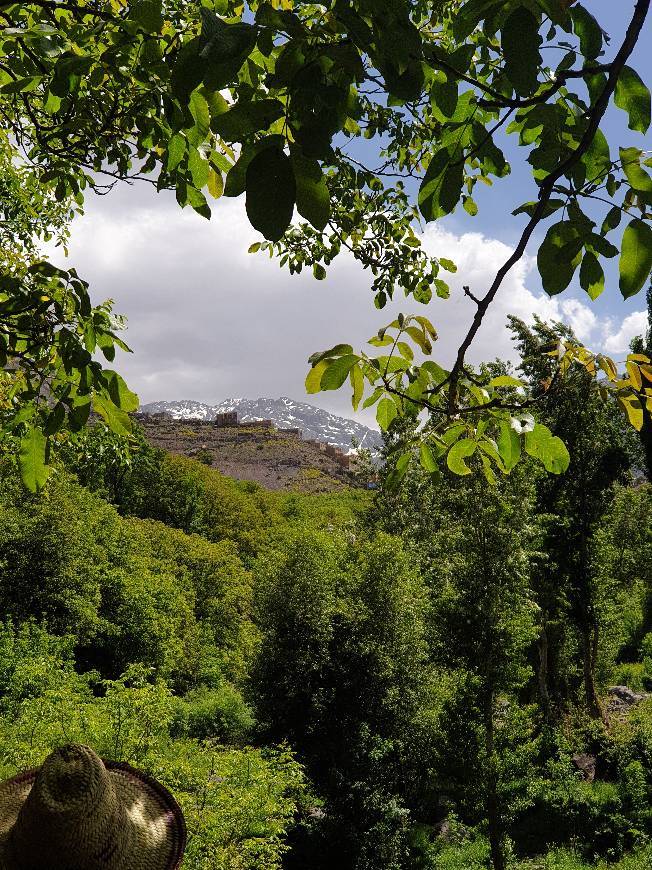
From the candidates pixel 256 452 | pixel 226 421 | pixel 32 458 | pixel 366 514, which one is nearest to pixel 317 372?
pixel 32 458

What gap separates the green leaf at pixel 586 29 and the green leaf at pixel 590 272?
299 millimetres

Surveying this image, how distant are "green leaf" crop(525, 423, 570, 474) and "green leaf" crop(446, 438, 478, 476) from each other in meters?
0.12

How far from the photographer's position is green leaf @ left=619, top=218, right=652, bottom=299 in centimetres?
84

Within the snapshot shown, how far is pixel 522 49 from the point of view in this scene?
741 mm

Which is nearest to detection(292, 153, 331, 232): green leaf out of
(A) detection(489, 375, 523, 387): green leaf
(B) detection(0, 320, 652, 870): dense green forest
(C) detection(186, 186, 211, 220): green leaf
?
(A) detection(489, 375, 523, 387): green leaf

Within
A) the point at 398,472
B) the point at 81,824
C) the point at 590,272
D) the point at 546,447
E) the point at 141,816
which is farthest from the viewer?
the point at 141,816

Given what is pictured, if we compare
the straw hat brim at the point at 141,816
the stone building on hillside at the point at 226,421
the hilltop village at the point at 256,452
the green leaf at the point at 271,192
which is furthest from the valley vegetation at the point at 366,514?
the stone building on hillside at the point at 226,421

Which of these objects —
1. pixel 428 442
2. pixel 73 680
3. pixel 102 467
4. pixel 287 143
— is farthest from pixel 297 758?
pixel 287 143

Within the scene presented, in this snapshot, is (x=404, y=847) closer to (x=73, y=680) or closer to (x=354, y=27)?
(x=73, y=680)

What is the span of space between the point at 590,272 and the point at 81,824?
8.24 ft

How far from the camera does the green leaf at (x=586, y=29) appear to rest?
87 cm

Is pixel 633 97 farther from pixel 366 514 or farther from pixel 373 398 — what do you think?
pixel 366 514

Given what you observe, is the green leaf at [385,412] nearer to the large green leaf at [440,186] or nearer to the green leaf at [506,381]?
the green leaf at [506,381]

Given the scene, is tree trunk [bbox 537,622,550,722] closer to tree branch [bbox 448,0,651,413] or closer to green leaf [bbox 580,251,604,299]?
green leaf [bbox 580,251,604,299]
